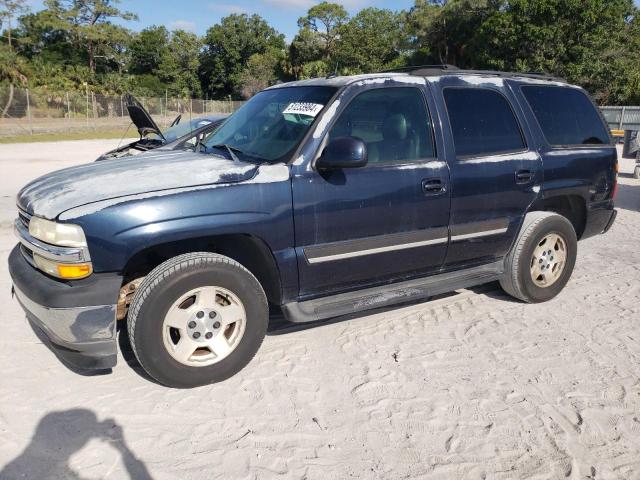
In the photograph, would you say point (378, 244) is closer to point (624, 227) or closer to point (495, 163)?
point (495, 163)

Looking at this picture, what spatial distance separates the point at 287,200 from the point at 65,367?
73.8 inches

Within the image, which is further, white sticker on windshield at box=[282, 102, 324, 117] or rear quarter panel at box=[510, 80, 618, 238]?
rear quarter panel at box=[510, 80, 618, 238]

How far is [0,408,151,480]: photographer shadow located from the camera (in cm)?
250

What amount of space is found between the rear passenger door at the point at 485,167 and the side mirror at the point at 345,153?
36.8 inches

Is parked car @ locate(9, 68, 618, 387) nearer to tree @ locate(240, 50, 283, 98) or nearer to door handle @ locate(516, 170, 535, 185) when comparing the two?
door handle @ locate(516, 170, 535, 185)

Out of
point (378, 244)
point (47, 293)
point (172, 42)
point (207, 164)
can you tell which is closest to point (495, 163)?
point (378, 244)

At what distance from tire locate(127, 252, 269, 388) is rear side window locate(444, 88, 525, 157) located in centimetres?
193

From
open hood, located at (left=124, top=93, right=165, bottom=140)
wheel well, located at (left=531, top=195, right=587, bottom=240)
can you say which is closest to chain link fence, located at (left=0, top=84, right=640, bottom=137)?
open hood, located at (left=124, top=93, right=165, bottom=140)

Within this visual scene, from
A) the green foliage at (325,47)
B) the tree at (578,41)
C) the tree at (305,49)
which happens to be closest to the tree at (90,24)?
the green foliage at (325,47)

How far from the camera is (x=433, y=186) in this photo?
3748 millimetres

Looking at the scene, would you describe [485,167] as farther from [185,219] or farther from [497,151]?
[185,219]

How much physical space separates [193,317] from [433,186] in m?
1.89

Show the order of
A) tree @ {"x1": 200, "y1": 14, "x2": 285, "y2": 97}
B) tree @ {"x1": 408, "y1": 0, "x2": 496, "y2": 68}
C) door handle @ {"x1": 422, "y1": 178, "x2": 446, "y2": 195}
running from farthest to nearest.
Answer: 1. tree @ {"x1": 200, "y1": 14, "x2": 285, "y2": 97}
2. tree @ {"x1": 408, "y1": 0, "x2": 496, "y2": 68}
3. door handle @ {"x1": 422, "y1": 178, "x2": 446, "y2": 195}

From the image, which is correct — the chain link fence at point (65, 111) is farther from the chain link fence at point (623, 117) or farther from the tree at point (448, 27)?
the tree at point (448, 27)
